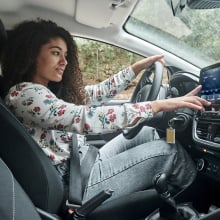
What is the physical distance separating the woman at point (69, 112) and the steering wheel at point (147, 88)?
6cm

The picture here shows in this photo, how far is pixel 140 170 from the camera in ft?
4.01

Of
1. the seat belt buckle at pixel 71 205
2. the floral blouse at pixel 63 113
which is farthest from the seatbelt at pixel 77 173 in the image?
the floral blouse at pixel 63 113

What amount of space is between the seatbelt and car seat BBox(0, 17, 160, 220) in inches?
1.5

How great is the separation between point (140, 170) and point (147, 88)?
41 centimetres

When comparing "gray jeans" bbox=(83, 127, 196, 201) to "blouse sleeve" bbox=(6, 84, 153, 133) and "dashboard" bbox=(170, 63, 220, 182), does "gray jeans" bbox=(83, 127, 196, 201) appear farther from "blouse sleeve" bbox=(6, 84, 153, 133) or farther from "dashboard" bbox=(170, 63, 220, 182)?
"blouse sleeve" bbox=(6, 84, 153, 133)

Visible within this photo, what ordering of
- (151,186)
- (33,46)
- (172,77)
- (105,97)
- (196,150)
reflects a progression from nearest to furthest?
(151,186) → (33,46) → (196,150) → (172,77) → (105,97)

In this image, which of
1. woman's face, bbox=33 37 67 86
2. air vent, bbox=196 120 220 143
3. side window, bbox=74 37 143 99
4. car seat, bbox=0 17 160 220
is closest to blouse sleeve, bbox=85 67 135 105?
side window, bbox=74 37 143 99

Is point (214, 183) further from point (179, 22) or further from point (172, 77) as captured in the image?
point (179, 22)

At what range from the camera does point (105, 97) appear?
1732mm

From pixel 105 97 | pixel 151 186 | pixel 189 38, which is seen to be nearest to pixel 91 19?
pixel 105 97

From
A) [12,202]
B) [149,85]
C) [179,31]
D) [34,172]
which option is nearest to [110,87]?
[149,85]

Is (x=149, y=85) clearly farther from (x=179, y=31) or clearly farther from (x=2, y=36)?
(x=2, y=36)

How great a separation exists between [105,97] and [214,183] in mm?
637

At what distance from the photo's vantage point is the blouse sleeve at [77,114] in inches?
44.2
